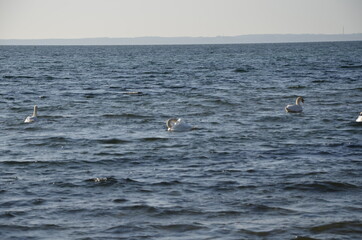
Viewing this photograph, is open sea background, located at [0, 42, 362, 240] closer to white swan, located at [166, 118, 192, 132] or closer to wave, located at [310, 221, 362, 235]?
wave, located at [310, 221, 362, 235]

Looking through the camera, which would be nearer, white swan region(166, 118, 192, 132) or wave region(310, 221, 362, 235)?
wave region(310, 221, 362, 235)

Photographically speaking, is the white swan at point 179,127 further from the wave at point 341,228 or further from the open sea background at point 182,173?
the wave at point 341,228

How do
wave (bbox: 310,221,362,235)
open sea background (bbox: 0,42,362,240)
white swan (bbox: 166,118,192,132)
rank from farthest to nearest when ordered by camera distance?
white swan (bbox: 166,118,192,132), open sea background (bbox: 0,42,362,240), wave (bbox: 310,221,362,235)

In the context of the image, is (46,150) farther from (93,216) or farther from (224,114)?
(224,114)


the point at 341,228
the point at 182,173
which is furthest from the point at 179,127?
the point at 341,228

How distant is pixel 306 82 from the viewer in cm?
3944

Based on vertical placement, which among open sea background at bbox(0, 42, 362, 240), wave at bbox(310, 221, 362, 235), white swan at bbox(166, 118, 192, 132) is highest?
white swan at bbox(166, 118, 192, 132)

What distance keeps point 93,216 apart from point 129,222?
Result: 646 mm

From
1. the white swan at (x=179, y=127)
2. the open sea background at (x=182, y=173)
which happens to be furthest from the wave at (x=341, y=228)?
the white swan at (x=179, y=127)

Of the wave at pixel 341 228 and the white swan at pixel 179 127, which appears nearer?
the wave at pixel 341 228

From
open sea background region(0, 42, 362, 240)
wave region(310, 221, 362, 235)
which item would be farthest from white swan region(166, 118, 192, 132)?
wave region(310, 221, 362, 235)

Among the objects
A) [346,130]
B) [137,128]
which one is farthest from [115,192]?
Answer: [346,130]

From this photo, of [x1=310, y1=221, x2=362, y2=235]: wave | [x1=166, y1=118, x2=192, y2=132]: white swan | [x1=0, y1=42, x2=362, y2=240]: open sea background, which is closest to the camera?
[x1=310, y1=221, x2=362, y2=235]: wave

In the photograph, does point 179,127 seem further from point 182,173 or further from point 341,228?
point 341,228
